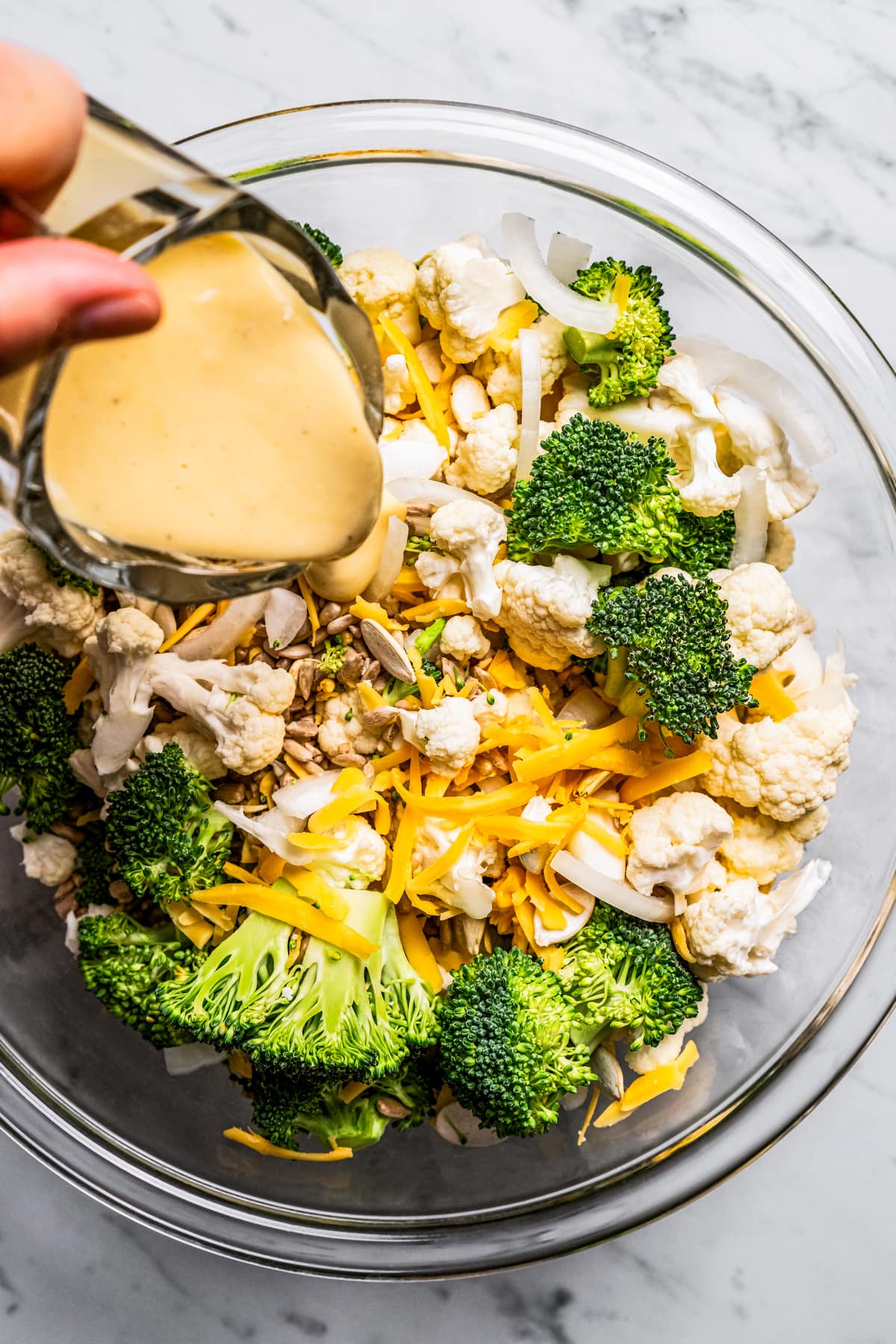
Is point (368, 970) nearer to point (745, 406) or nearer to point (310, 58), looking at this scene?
point (745, 406)

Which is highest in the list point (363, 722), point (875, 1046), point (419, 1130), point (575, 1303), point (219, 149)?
point (219, 149)

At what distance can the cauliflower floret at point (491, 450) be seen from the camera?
2.16m

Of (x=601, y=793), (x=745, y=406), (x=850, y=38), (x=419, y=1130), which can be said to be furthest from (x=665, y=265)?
(x=419, y=1130)

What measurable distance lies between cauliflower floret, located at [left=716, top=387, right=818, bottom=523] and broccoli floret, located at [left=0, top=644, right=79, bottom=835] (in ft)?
4.57

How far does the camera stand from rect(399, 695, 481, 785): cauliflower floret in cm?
201

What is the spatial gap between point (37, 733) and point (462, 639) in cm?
83

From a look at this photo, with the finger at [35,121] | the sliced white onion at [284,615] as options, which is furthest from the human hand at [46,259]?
the sliced white onion at [284,615]

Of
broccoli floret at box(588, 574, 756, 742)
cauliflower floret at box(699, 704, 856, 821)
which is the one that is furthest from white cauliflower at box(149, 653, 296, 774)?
cauliflower floret at box(699, 704, 856, 821)

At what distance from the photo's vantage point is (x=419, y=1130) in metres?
2.47

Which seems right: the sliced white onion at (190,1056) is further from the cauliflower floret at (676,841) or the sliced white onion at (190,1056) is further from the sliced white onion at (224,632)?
the cauliflower floret at (676,841)

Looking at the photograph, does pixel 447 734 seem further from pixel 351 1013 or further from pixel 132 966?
pixel 132 966

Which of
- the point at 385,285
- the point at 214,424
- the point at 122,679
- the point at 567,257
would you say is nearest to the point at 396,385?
the point at 385,285

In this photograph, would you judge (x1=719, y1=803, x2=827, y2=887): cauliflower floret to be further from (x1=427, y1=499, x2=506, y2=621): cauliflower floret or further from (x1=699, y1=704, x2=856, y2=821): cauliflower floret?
(x1=427, y1=499, x2=506, y2=621): cauliflower floret

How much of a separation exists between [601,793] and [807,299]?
122 cm
